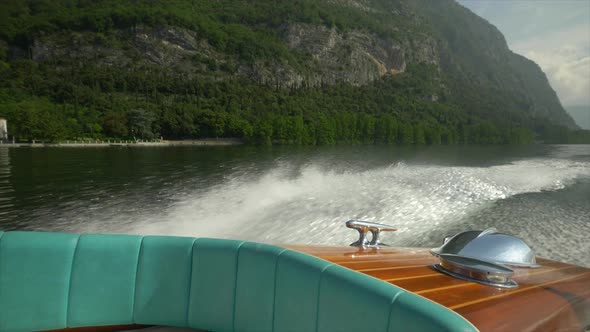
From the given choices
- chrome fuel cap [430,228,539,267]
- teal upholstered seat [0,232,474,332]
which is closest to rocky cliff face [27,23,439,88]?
teal upholstered seat [0,232,474,332]

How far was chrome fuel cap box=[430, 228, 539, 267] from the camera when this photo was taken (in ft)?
5.04

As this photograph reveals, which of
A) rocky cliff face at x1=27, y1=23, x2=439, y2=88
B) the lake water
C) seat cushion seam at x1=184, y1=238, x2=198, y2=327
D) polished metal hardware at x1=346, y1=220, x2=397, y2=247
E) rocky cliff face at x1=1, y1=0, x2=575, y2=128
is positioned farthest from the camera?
rocky cliff face at x1=1, y1=0, x2=575, y2=128

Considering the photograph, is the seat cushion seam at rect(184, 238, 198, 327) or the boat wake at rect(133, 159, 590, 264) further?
the boat wake at rect(133, 159, 590, 264)

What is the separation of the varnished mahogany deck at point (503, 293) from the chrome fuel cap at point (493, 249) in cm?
11

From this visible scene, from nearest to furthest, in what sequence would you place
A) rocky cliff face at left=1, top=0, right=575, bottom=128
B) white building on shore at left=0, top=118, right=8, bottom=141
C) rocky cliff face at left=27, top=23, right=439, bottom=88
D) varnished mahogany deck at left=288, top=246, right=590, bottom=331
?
varnished mahogany deck at left=288, top=246, right=590, bottom=331 → white building on shore at left=0, top=118, right=8, bottom=141 → rocky cliff face at left=27, top=23, right=439, bottom=88 → rocky cliff face at left=1, top=0, right=575, bottom=128

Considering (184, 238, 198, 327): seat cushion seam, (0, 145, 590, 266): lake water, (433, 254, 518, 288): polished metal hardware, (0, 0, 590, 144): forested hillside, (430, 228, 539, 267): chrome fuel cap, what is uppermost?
(0, 0, 590, 144): forested hillside

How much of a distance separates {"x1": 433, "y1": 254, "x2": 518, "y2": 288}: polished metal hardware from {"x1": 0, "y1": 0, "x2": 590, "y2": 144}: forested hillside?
49422mm

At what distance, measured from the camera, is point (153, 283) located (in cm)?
179

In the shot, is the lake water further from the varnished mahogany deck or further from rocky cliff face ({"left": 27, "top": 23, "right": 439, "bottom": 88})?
rocky cliff face ({"left": 27, "top": 23, "right": 439, "bottom": 88})

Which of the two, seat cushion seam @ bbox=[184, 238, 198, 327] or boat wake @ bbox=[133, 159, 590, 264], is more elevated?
seat cushion seam @ bbox=[184, 238, 198, 327]

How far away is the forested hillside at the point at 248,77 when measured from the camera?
55.7 metres

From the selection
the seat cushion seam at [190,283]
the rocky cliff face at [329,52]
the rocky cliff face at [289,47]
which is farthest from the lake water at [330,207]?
the rocky cliff face at [289,47]

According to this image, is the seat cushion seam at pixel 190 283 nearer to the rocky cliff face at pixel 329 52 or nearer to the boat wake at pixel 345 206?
the boat wake at pixel 345 206

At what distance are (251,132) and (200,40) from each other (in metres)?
56.7
